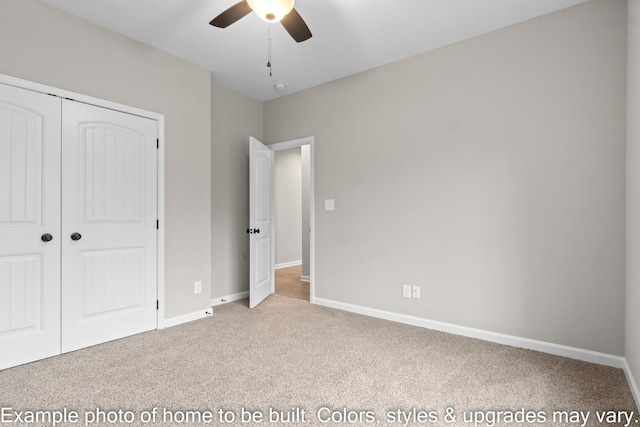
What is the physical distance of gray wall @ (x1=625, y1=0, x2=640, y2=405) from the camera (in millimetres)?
1923

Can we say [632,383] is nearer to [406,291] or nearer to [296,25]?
[406,291]

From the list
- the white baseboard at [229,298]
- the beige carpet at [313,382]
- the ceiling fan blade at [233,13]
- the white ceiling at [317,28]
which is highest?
the white ceiling at [317,28]

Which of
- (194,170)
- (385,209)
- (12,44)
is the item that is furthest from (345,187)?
(12,44)

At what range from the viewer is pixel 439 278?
3035 mm

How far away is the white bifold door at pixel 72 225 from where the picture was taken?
227cm

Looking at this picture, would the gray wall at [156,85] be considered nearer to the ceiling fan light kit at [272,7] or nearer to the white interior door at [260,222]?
the white interior door at [260,222]

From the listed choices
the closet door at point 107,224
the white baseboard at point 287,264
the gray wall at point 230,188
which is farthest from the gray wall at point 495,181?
the white baseboard at point 287,264

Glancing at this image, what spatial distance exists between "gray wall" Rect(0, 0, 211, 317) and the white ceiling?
0.14m

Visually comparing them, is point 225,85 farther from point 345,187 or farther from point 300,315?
point 300,315

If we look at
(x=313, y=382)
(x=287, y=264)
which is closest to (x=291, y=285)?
(x=287, y=264)

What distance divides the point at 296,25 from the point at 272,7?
266 millimetres

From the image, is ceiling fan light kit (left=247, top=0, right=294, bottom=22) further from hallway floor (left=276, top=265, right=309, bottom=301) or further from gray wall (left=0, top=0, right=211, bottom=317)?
hallway floor (left=276, top=265, right=309, bottom=301)

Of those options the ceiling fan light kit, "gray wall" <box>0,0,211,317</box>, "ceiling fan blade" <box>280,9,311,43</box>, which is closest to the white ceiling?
"gray wall" <box>0,0,211,317</box>

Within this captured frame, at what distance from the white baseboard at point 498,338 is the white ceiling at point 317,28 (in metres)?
2.55
